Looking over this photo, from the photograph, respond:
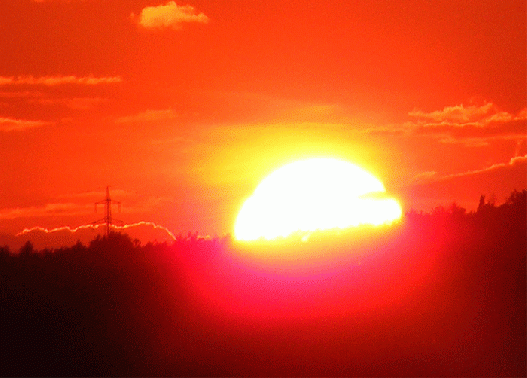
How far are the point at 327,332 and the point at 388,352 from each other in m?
1.50

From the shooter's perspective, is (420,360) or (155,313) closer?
(420,360)

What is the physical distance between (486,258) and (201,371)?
7.49 metres

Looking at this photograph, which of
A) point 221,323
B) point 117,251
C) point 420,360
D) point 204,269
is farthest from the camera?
point 117,251

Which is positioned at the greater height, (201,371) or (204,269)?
(204,269)

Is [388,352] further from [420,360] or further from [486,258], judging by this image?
[486,258]

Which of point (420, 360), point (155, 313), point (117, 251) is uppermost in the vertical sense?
point (117, 251)

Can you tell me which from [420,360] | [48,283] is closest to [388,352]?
[420,360]

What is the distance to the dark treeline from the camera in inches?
851

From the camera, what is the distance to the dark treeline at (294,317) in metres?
21.6

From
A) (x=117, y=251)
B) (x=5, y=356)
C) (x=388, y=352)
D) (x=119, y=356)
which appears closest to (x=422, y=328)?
(x=388, y=352)

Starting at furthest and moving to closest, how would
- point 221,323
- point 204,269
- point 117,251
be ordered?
1. point 117,251
2. point 204,269
3. point 221,323

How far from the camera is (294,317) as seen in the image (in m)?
23.5

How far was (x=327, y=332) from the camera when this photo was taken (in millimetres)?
22516

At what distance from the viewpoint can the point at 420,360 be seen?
70.0ft
